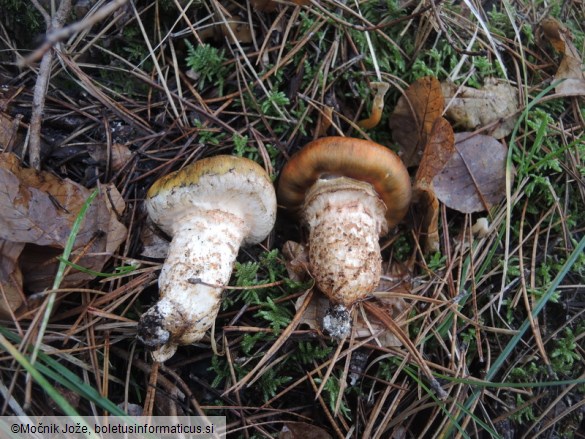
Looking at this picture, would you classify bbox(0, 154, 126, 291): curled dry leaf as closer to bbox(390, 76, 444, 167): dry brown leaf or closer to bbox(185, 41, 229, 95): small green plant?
bbox(185, 41, 229, 95): small green plant

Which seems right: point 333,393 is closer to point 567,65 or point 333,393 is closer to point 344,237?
point 344,237

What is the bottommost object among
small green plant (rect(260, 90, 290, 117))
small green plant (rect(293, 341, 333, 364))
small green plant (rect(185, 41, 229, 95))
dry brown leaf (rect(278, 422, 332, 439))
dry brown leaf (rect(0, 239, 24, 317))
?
dry brown leaf (rect(278, 422, 332, 439))

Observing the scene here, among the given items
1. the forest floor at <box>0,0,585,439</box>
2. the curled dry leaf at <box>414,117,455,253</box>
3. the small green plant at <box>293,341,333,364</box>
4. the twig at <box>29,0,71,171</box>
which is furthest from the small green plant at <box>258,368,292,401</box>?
the twig at <box>29,0,71,171</box>

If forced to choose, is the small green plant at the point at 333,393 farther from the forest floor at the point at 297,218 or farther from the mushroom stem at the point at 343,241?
the mushroom stem at the point at 343,241

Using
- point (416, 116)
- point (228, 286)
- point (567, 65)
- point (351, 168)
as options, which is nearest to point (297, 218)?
point (351, 168)

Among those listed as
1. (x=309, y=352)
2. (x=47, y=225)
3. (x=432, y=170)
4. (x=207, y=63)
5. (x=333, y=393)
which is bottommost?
(x=333, y=393)

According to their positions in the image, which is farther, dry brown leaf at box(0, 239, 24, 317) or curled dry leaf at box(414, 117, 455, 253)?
curled dry leaf at box(414, 117, 455, 253)

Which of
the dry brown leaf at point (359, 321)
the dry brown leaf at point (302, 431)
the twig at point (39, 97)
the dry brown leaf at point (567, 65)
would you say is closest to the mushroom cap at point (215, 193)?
the dry brown leaf at point (359, 321)
